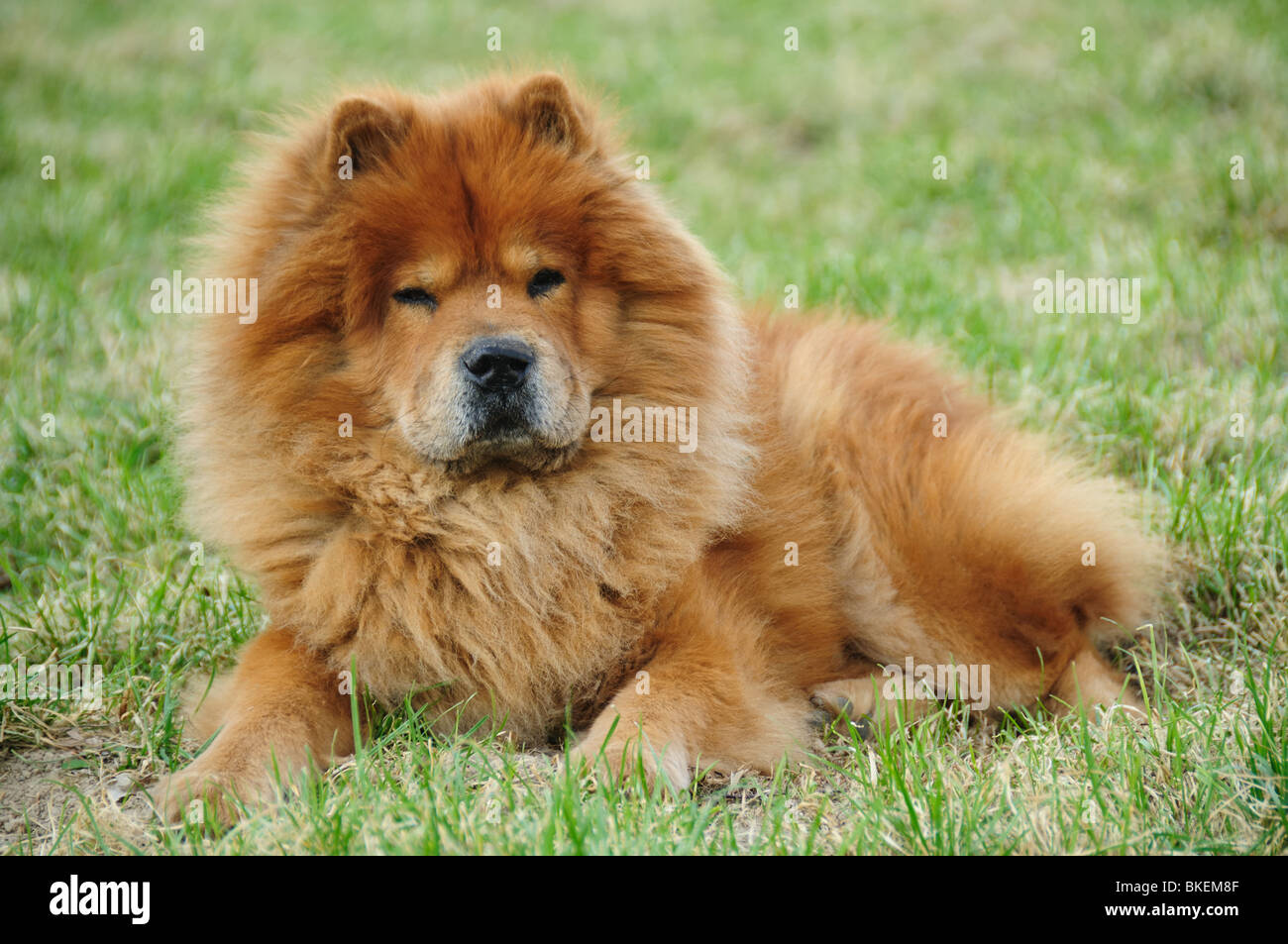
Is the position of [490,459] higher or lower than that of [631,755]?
higher

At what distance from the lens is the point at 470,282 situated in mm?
3207

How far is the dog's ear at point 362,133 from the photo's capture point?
3.18m

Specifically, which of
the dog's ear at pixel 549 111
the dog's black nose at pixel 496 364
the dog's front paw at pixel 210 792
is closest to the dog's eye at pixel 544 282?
the dog's black nose at pixel 496 364

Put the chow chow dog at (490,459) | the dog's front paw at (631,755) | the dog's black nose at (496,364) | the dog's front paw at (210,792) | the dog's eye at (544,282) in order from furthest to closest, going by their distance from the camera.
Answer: the dog's eye at (544,282) < the chow chow dog at (490,459) < the dog's black nose at (496,364) < the dog's front paw at (631,755) < the dog's front paw at (210,792)

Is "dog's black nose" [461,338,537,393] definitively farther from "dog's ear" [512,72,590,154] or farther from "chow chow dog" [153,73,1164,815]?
"dog's ear" [512,72,590,154]

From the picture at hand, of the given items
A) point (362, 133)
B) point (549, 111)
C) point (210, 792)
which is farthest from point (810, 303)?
point (210, 792)

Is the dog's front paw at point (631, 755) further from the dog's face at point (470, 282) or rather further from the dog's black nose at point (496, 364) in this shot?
the dog's black nose at point (496, 364)

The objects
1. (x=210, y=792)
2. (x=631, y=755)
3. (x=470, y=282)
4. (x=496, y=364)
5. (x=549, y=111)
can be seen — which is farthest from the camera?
(x=549, y=111)

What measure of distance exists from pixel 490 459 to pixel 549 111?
106 cm

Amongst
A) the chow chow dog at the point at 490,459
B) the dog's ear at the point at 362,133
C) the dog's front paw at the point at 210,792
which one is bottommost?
the dog's front paw at the point at 210,792

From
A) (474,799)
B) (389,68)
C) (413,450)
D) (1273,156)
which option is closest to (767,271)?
(1273,156)

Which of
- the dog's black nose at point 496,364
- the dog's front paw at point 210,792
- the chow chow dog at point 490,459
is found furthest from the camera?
the chow chow dog at point 490,459

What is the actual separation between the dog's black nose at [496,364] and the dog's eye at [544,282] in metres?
0.26

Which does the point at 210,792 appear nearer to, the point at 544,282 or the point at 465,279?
the point at 465,279
